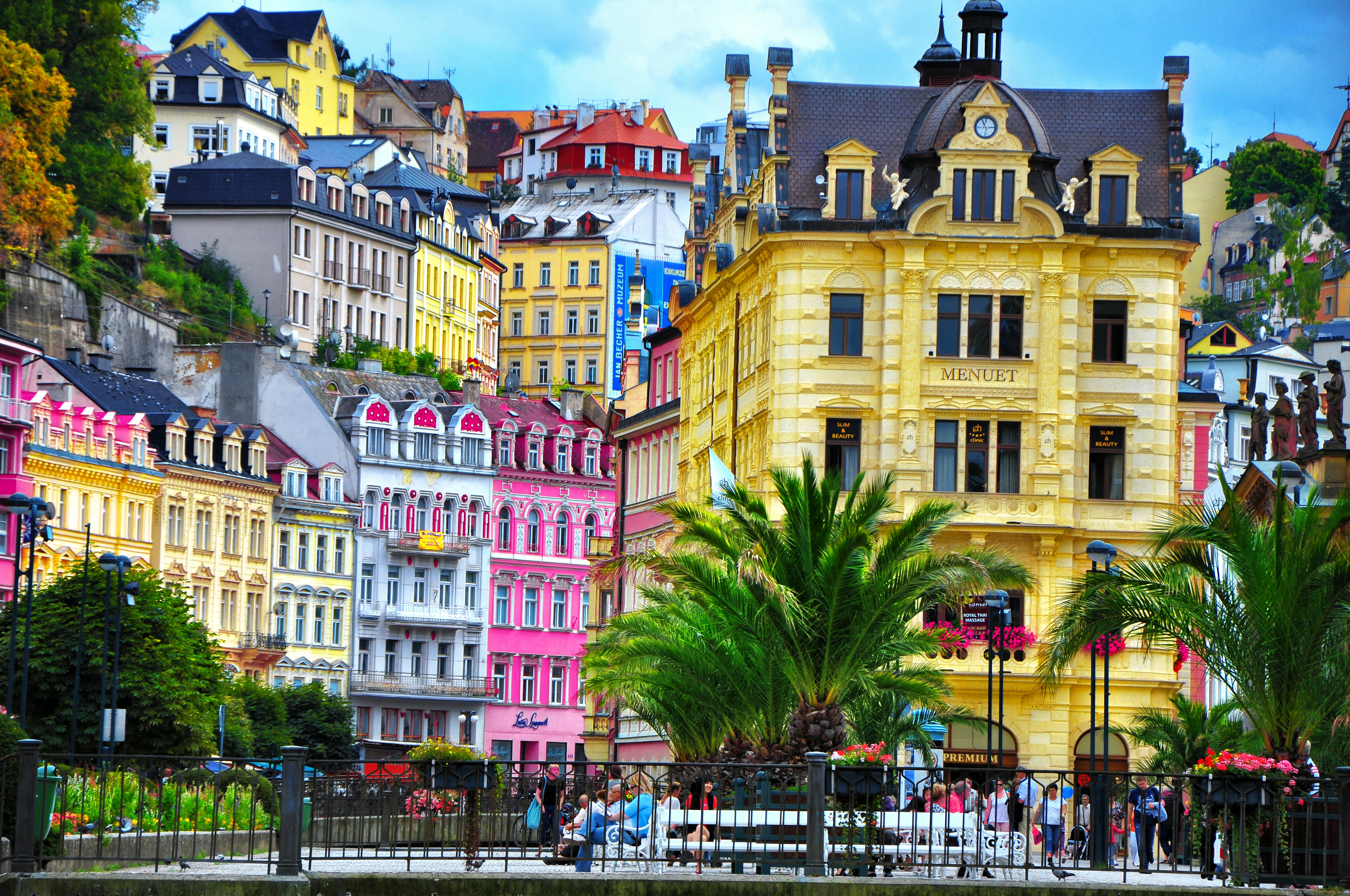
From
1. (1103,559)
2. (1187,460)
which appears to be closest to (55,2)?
(1187,460)

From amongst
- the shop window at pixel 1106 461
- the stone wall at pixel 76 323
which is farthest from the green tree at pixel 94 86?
the shop window at pixel 1106 461

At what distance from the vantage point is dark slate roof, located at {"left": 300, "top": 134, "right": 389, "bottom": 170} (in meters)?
142

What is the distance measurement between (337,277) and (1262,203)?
256ft

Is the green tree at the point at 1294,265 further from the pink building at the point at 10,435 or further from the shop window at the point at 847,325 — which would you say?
the shop window at the point at 847,325

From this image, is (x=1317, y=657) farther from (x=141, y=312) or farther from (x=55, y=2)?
(x=55, y=2)

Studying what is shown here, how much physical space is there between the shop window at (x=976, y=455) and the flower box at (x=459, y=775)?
32.4m

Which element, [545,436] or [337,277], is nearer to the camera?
[545,436]

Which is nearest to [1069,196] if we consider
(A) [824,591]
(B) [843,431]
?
(B) [843,431]

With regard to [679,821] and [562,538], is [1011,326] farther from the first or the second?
[562,538]

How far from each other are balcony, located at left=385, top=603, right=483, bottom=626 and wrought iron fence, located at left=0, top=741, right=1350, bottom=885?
242ft

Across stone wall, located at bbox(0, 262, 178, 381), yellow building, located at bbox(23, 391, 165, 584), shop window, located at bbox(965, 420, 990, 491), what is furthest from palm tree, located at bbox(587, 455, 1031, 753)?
stone wall, located at bbox(0, 262, 178, 381)

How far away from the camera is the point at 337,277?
12825 cm

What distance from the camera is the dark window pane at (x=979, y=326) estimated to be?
2381 inches

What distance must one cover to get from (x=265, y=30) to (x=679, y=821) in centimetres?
13789
